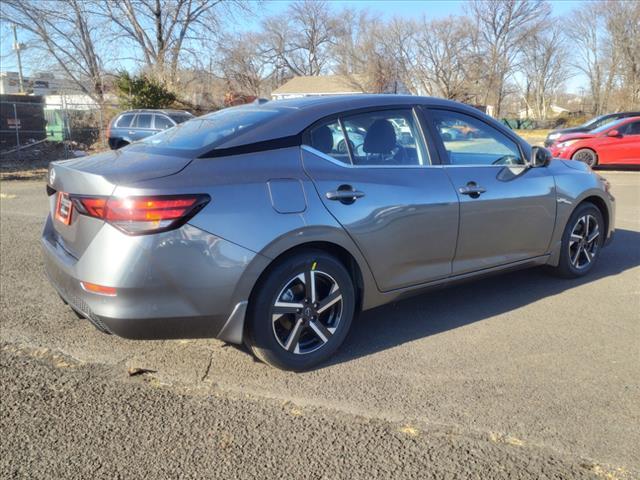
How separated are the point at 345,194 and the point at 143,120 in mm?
15914

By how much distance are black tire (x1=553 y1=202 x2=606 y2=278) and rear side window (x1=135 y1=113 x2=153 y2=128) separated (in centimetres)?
1507

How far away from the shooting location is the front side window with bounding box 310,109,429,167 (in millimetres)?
3520

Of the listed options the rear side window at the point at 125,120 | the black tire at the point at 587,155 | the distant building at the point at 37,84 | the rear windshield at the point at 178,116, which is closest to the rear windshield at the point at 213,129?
the black tire at the point at 587,155

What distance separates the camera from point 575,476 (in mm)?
2406

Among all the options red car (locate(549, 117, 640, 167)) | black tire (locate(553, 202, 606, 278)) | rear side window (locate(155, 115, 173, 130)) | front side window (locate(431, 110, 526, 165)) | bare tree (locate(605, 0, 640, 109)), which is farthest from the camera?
bare tree (locate(605, 0, 640, 109))

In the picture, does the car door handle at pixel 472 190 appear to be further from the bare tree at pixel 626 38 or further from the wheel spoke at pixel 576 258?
the bare tree at pixel 626 38

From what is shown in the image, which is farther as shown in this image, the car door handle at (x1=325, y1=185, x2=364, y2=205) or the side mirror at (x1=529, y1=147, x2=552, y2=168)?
the side mirror at (x1=529, y1=147, x2=552, y2=168)

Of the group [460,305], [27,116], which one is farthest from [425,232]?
[27,116]

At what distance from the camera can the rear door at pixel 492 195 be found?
402 cm

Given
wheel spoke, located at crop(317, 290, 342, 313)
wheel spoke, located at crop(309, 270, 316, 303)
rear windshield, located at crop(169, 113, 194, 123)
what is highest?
rear windshield, located at crop(169, 113, 194, 123)

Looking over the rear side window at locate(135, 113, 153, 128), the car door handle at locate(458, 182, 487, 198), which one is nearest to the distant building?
the rear side window at locate(135, 113, 153, 128)

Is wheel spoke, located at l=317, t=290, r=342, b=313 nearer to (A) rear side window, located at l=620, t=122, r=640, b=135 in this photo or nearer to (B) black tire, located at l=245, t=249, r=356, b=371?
(B) black tire, located at l=245, t=249, r=356, b=371

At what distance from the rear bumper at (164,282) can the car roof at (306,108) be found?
2.28 ft

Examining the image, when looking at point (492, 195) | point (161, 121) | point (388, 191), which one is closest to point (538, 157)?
point (492, 195)
